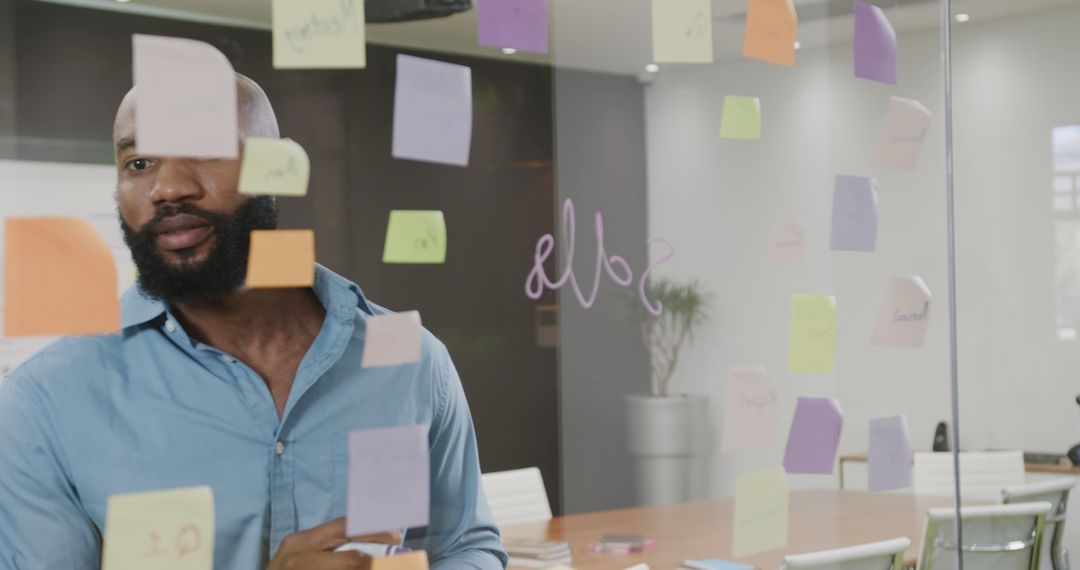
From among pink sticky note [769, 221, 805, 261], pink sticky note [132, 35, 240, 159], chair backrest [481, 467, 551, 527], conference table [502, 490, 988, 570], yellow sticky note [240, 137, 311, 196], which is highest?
pink sticky note [132, 35, 240, 159]

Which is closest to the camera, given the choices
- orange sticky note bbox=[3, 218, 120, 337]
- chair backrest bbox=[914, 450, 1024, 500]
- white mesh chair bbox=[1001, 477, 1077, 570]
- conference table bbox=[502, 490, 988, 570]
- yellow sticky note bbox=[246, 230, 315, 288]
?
orange sticky note bbox=[3, 218, 120, 337]

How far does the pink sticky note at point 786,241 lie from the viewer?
179 cm

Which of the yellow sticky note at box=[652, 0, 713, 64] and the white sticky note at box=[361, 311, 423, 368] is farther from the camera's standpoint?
the yellow sticky note at box=[652, 0, 713, 64]

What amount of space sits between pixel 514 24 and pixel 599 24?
0.22m

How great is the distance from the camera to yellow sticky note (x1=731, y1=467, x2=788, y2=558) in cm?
174

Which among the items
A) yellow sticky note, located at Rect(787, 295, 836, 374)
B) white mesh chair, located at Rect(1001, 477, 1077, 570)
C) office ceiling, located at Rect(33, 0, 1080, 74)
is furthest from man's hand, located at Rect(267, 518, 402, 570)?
white mesh chair, located at Rect(1001, 477, 1077, 570)

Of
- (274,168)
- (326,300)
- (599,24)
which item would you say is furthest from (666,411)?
(274,168)

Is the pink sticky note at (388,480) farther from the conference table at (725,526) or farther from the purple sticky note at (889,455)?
the purple sticky note at (889,455)

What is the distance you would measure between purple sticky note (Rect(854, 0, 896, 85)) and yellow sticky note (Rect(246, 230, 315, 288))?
3.60 ft

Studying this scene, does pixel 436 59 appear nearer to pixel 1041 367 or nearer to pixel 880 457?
pixel 880 457

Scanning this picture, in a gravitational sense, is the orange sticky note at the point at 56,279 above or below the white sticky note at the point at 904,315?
above

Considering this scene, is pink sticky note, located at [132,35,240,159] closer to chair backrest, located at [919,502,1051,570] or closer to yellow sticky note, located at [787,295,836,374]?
yellow sticky note, located at [787,295,836,374]

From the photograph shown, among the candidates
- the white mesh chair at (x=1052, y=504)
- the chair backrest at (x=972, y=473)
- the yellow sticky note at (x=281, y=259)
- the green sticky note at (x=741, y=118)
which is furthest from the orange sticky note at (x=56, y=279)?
the white mesh chair at (x=1052, y=504)

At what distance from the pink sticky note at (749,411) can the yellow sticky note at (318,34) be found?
0.80 m
